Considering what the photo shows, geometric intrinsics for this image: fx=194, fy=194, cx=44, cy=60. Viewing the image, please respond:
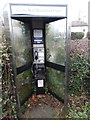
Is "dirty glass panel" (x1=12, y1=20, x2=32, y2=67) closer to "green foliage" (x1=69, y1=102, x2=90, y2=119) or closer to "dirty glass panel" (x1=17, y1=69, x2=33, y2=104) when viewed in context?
"dirty glass panel" (x1=17, y1=69, x2=33, y2=104)

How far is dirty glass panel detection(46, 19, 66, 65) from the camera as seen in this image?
12.3 ft

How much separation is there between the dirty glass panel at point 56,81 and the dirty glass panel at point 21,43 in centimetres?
60

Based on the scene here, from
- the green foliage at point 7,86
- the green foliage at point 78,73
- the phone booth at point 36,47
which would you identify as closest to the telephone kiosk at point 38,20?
the phone booth at point 36,47

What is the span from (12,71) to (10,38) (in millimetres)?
623

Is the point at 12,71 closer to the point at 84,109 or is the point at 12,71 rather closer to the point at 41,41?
the point at 41,41

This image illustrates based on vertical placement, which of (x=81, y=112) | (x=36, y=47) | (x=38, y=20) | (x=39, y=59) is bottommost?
(x=81, y=112)

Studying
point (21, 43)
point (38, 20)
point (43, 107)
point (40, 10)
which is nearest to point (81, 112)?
point (43, 107)

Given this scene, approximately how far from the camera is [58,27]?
12.8ft

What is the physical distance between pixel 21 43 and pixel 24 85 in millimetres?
893

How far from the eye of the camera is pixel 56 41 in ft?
13.3

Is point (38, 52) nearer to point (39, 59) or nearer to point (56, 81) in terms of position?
point (39, 59)

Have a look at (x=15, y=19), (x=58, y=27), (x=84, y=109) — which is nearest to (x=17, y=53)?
Result: (x=15, y=19)

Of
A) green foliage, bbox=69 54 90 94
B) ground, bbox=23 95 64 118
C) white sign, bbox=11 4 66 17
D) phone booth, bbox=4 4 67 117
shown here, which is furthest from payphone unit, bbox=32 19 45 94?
green foliage, bbox=69 54 90 94

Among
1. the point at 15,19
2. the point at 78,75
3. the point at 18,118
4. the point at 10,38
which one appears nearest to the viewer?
the point at 10,38
